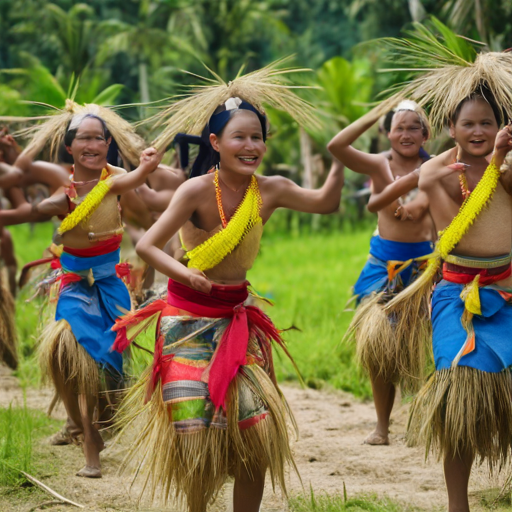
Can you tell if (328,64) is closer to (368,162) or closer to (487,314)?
(368,162)

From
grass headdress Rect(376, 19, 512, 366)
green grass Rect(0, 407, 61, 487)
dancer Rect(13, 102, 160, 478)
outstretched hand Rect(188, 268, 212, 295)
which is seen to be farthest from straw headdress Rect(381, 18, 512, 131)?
green grass Rect(0, 407, 61, 487)

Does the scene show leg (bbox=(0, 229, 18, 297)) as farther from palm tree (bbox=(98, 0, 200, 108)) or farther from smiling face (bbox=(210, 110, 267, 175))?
palm tree (bbox=(98, 0, 200, 108))

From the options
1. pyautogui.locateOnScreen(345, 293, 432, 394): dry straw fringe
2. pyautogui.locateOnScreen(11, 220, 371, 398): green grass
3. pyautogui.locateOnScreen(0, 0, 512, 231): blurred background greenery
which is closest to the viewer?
pyautogui.locateOnScreen(345, 293, 432, 394): dry straw fringe

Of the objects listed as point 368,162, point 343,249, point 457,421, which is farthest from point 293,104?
point 343,249

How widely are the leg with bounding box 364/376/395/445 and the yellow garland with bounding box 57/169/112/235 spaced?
181cm

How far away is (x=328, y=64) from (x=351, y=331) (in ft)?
38.4

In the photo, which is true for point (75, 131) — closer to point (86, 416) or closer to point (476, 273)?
point (86, 416)

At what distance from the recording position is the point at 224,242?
3.59m

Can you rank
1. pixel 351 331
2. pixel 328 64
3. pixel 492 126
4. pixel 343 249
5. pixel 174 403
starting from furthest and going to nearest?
pixel 328 64, pixel 343 249, pixel 351 331, pixel 492 126, pixel 174 403

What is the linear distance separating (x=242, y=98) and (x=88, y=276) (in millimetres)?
1524

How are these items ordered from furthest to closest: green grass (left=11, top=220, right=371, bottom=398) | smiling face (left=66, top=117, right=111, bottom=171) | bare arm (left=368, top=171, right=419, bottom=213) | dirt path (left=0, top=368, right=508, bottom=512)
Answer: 1. green grass (left=11, top=220, right=371, bottom=398)
2. smiling face (left=66, top=117, right=111, bottom=171)
3. bare arm (left=368, top=171, right=419, bottom=213)
4. dirt path (left=0, top=368, right=508, bottom=512)

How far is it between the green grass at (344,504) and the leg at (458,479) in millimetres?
354

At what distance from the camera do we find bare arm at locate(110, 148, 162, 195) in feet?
13.2

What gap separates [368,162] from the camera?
4.52 metres
